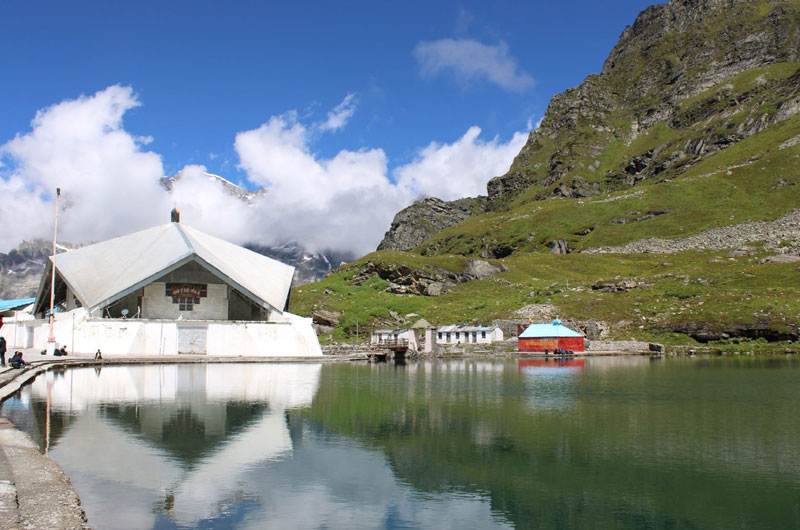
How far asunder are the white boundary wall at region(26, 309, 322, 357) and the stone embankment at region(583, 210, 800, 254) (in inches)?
3411

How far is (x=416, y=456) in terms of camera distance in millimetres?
13734

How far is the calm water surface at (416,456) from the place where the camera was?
9836 millimetres

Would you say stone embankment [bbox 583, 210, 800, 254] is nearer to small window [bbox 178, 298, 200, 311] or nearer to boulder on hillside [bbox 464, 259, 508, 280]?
boulder on hillside [bbox 464, 259, 508, 280]

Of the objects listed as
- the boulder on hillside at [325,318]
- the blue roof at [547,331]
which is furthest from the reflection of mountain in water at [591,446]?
the boulder on hillside at [325,318]

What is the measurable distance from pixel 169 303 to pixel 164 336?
4.74 metres

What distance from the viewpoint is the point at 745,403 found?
22875 millimetres

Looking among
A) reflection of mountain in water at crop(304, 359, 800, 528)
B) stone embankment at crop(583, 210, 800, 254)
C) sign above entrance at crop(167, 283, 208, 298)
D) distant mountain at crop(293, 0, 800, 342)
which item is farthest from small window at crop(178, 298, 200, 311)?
stone embankment at crop(583, 210, 800, 254)

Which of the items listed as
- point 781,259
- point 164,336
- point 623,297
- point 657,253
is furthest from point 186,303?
point 657,253

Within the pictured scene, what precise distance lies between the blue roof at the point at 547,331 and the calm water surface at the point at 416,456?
3618 centimetres

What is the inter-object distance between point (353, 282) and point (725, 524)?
98.7m

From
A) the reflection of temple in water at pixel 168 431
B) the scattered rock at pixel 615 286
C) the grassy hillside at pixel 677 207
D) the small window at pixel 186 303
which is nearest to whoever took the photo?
the reflection of temple in water at pixel 168 431

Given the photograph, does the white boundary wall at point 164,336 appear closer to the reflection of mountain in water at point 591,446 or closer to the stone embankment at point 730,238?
the reflection of mountain in water at point 591,446

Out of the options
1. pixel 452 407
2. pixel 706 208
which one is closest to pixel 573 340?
pixel 452 407

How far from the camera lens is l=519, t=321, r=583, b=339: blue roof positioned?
61844mm
